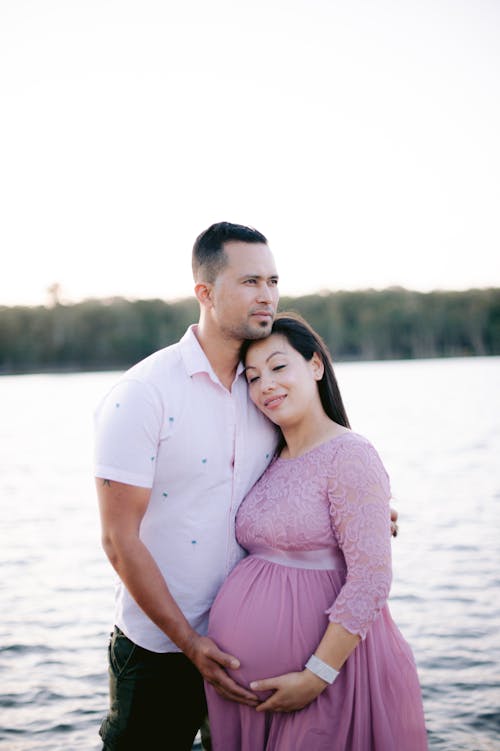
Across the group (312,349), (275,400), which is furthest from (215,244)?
(275,400)

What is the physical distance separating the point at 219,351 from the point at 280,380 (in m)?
0.28

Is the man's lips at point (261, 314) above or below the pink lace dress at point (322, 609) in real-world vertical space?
above

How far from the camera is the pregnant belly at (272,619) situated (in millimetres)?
2617

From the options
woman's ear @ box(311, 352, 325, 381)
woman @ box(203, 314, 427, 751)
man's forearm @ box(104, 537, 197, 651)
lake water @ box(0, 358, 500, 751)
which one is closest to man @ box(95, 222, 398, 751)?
man's forearm @ box(104, 537, 197, 651)

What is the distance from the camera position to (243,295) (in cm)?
A: 292

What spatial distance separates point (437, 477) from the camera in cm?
1423

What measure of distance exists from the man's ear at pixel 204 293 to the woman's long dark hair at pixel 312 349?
0.75 ft

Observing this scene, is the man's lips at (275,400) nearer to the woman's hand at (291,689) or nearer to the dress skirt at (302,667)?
the dress skirt at (302,667)

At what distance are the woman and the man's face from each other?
0.23 metres

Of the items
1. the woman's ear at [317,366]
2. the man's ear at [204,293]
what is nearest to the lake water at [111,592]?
the woman's ear at [317,366]

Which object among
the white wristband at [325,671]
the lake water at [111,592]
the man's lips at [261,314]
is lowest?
the lake water at [111,592]

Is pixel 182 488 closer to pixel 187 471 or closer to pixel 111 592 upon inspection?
pixel 187 471

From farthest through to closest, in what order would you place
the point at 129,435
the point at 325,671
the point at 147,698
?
the point at 147,698, the point at 129,435, the point at 325,671

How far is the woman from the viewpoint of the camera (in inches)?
99.7
